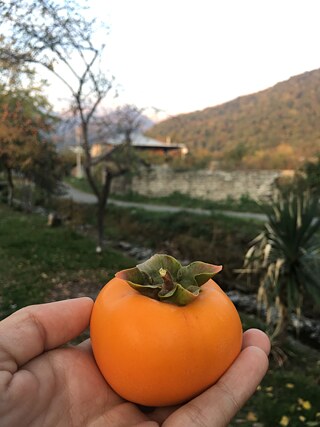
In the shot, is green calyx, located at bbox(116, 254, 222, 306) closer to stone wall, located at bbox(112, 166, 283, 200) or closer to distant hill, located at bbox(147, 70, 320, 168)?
distant hill, located at bbox(147, 70, 320, 168)

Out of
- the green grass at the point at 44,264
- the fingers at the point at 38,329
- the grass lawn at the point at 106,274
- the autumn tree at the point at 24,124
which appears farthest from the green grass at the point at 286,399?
the autumn tree at the point at 24,124

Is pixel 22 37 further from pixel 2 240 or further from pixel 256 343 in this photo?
pixel 256 343

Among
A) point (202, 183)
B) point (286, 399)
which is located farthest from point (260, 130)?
point (286, 399)

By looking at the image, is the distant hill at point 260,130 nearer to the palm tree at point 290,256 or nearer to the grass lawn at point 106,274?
the grass lawn at point 106,274

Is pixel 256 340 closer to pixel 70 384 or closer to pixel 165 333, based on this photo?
pixel 165 333

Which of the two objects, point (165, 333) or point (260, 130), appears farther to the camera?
point (260, 130)
